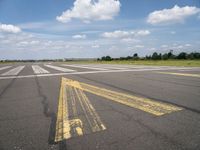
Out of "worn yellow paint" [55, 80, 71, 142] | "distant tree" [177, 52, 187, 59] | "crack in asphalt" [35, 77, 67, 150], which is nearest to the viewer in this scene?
"crack in asphalt" [35, 77, 67, 150]

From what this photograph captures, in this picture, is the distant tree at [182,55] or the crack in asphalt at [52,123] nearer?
the crack in asphalt at [52,123]

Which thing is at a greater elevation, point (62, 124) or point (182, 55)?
point (182, 55)

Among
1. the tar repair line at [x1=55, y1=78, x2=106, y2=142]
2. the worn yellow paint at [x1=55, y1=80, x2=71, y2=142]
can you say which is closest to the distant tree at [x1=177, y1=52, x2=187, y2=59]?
the tar repair line at [x1=55, y1=78, x2=106, y2=142]

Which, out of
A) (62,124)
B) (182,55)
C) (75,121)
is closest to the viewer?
(62,124)

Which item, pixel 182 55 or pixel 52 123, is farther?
pixel 182 55

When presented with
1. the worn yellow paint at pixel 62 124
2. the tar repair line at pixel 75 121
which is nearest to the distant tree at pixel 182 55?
the tar repair line at pixel 75 121

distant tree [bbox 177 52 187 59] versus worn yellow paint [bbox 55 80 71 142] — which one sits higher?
distant tree [bbox 177 52 187 59]

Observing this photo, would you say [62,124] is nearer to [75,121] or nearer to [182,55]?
[75,121]

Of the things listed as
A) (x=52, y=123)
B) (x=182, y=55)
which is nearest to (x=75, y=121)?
(x=52, y=123)

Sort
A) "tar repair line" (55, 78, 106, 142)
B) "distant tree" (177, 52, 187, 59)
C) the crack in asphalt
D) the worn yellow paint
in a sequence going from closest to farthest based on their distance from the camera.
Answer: the crack in asphalt, the worn yellow paint, "tar repair line" (55, 78, 106, 142), "distant tree" (177, 52, 187, 59)

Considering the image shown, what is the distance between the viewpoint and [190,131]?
3258mm

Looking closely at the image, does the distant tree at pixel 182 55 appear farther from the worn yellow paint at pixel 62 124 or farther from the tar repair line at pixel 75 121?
the worn yellow paint at pixel 62 124

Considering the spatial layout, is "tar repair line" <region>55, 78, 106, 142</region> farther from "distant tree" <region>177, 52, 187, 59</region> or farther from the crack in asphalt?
"distant tree" <region>177, 52, 187, 59</region>

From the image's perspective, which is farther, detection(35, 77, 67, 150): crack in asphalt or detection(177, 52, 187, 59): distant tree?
detection(177, 52, 187, 59): distant tree
